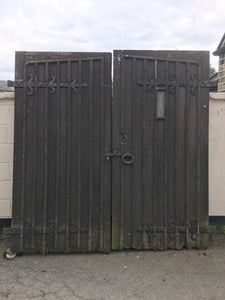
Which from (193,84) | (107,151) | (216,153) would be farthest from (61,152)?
(216,153)

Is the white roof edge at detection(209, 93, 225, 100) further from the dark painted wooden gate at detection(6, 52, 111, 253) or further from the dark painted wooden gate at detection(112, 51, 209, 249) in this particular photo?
the dark painted wooden gate at detection(6, 52, 111, 253)

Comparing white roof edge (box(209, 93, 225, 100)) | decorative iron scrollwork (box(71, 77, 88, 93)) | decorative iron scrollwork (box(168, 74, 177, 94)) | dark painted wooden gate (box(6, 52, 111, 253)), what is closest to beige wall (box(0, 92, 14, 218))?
dark painted wooden gate (box(6, 52, 111, 253))

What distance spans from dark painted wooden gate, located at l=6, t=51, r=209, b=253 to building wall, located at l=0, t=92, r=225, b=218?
0.40 meters

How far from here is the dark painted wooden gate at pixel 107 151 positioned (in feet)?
10.4

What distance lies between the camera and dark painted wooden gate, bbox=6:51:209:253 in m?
3.17

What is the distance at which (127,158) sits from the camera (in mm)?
3229

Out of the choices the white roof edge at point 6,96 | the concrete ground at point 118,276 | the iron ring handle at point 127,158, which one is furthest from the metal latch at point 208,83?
the white roof edge at point 6,96

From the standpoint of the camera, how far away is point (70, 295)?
7.71 feet

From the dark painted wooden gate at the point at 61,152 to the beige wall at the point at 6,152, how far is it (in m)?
0.39

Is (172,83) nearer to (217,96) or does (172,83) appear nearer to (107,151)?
(217,96)

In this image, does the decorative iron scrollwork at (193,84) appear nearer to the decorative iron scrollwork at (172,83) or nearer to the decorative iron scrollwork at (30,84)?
the decorative iron scrollwork at (172,83)

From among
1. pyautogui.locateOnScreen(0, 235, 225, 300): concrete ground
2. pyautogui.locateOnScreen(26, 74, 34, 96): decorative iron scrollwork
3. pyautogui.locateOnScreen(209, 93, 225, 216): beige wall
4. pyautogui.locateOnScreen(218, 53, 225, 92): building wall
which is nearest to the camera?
pyautogui.locateOnScreen(0, 235, 225, 300): concrete ground

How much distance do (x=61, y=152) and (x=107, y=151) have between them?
0.57 m

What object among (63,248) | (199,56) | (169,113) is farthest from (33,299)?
(199,56)
